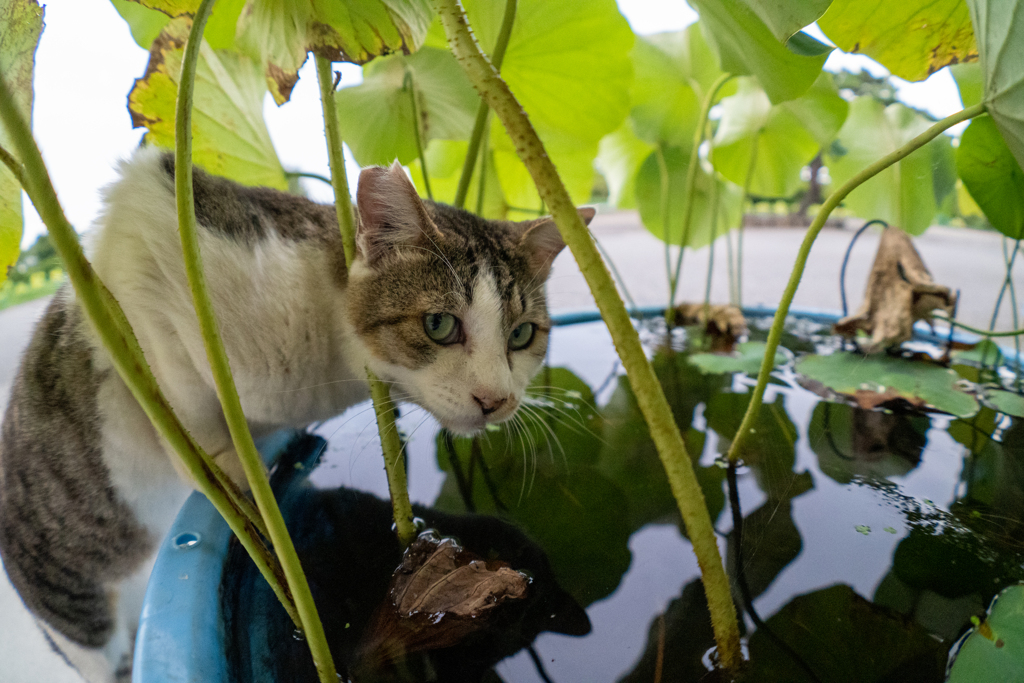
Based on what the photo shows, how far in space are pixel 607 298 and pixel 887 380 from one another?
710mm

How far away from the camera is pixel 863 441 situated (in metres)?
0.63

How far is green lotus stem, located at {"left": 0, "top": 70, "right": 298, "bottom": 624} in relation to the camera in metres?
0.21

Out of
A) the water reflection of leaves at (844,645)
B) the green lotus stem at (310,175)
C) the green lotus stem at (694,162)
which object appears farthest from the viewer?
the green lotus stem at (694,162)

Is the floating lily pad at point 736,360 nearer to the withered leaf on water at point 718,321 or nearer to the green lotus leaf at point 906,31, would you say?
the withered leaf on water at point 718,321

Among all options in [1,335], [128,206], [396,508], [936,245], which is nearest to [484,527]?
[396,508]

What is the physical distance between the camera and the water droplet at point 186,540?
43 centimetres

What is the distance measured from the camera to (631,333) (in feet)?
0.96

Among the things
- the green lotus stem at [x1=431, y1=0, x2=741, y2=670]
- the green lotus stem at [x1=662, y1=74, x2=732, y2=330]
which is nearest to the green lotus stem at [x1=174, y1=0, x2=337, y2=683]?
the green lotus stem at [x1=431, y1=0, x2=741, y2=670]

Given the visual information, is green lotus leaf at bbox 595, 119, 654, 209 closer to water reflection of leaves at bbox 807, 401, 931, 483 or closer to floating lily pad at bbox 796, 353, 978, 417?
floating lily pad at bbox 796, 353, 978, 417

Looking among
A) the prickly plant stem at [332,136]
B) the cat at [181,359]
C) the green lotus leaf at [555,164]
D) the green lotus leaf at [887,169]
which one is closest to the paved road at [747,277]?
the cat at [181,359]

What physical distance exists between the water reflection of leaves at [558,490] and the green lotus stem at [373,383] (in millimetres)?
Answer: 80

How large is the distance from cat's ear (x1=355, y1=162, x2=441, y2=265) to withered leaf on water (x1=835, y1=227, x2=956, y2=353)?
79 cm

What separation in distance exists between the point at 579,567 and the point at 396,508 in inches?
6.5

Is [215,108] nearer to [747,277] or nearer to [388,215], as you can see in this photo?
[388,215]
